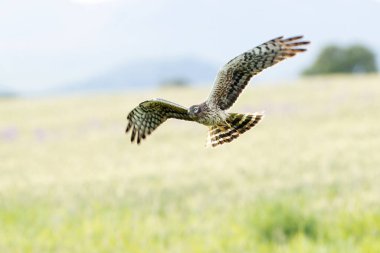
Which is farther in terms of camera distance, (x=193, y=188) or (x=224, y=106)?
(x=193, y=188)

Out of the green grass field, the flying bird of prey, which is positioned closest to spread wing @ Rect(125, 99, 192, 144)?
the flying bird of prey

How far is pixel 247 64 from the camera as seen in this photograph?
55.3 inches

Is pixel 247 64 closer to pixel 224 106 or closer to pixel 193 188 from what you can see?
pixel 224 106

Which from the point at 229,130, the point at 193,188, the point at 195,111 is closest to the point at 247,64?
the point at 229,130

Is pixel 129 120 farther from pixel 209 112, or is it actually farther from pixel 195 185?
pixel 195 185

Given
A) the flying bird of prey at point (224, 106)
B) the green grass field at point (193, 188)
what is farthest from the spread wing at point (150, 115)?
the green grass field at point (193, 188)

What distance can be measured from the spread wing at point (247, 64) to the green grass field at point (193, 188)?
13.7ft

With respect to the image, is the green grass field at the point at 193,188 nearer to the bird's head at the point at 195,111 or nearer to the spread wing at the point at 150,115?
the spread wing at the point at 150,115

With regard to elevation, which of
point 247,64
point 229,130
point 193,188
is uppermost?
point 247,64

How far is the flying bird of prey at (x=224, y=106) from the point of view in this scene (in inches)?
46.4

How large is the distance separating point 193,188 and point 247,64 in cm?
2461

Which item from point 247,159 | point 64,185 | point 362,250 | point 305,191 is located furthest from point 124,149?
point 362,250

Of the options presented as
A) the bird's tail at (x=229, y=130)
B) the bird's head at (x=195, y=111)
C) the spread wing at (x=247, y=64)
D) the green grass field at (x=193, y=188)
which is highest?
the spread wing at (x=247, y=64)

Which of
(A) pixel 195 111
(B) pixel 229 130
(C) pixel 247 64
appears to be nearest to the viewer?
(A) pixel 195 111
